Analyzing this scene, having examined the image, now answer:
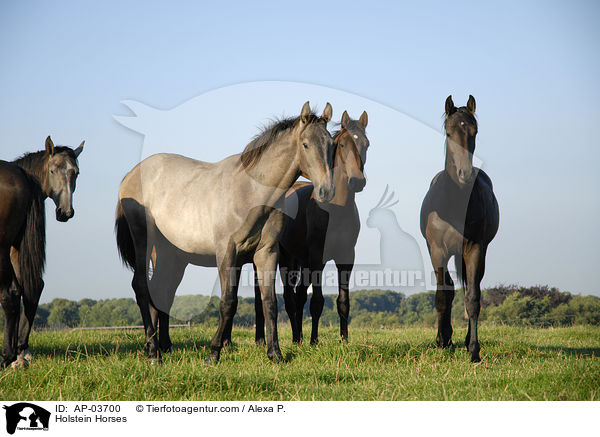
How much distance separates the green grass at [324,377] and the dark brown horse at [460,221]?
724 millimetres

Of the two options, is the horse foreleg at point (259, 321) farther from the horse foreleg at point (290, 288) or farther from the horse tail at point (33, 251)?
the horse tail at point (33, 251)

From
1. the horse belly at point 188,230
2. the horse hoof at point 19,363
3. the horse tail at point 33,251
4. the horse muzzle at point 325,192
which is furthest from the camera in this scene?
the horse belly at point 188,230

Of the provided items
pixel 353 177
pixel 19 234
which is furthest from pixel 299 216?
pixel 19 234

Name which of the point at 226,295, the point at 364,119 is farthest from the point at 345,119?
the point at 226,295

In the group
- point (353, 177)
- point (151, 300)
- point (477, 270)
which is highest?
point (353, 177)

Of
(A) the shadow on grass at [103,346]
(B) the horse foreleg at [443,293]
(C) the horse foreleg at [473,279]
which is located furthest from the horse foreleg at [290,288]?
(C) the horse foreleg at [473,279]

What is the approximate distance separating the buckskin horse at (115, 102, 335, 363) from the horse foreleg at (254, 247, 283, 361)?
0.01 m

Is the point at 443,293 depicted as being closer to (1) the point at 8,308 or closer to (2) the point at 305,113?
(2) the point at 305,113

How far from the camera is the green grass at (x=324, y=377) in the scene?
16.1 feet

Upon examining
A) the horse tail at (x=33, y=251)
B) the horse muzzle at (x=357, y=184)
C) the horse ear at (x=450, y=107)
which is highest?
the horse ear at (x=450, y=107)

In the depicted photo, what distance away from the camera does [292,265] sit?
30.5ft
